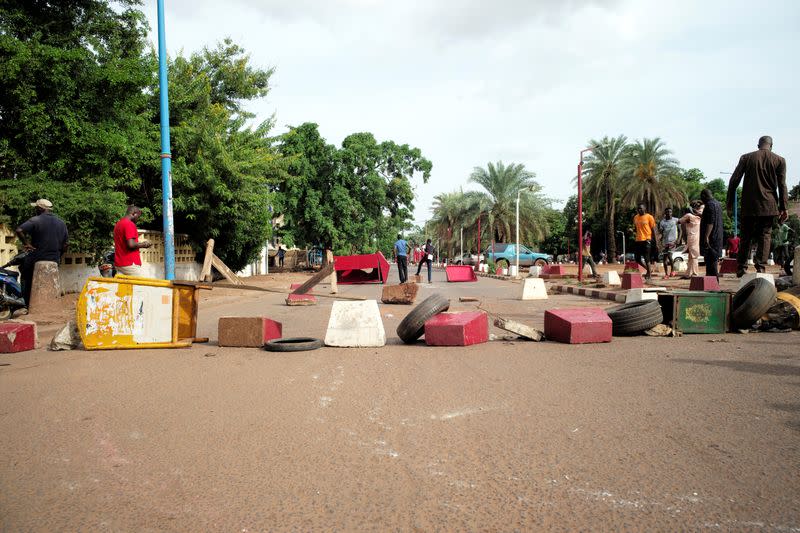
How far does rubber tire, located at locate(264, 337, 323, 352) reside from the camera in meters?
6.79

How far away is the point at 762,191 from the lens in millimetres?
9422

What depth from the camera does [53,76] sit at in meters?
12.9

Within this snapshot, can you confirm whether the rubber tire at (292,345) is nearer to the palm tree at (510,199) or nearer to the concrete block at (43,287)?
the concrete block at (43,287)

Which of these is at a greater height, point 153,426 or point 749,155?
point 749,155

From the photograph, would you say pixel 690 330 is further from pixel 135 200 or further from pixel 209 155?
pixel 135 200

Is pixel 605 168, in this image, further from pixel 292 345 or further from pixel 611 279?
pixel 292 345

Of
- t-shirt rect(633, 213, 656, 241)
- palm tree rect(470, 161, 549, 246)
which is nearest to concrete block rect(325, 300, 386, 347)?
t-shirt rect(633, 213, 656, 241)

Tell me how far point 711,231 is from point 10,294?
1337 centimetres

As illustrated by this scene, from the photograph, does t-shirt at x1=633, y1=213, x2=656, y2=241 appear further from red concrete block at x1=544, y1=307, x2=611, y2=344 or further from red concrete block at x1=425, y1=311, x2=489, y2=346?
red concrete block at x1=425, y1=311, x2=489, y2=346

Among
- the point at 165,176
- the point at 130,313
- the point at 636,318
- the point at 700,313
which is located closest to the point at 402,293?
the point at 165,176

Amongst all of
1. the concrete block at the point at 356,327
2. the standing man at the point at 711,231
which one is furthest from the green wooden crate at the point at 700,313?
the standing man at the point at 711,231

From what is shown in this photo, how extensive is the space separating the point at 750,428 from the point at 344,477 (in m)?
2.53

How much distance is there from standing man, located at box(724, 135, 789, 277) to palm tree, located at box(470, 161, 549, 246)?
39075 mm

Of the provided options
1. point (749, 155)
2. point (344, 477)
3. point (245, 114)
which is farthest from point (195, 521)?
point (245, 114)
